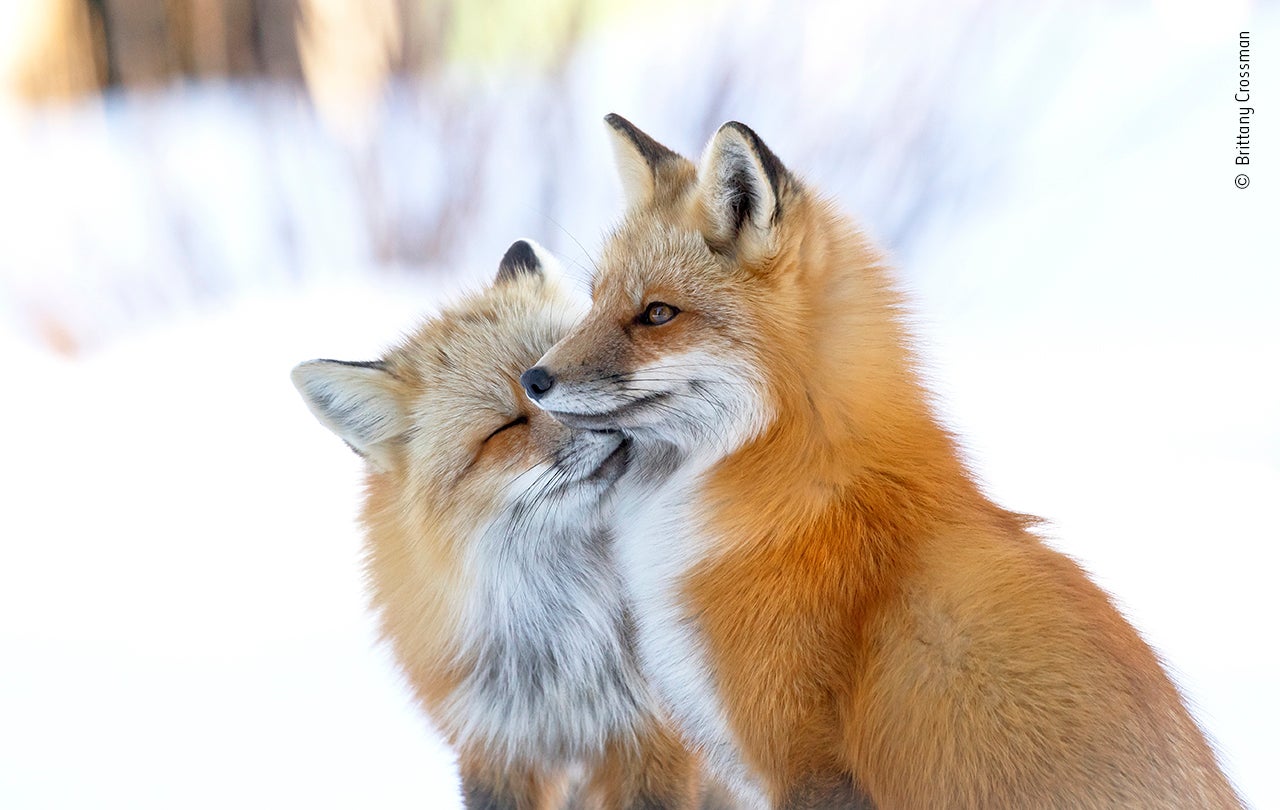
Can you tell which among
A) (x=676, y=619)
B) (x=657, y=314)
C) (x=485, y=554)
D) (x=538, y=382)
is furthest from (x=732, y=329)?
(x=485, y=554)

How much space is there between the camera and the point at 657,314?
1.38 m

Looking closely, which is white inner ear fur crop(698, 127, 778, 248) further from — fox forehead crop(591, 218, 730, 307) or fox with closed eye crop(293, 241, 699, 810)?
fox with closed eye crop(293, 241, 699, 810)

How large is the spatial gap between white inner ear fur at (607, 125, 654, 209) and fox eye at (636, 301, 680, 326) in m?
0.20

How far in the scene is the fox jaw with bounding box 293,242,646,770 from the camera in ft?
5.21

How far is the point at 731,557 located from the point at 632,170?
612mm

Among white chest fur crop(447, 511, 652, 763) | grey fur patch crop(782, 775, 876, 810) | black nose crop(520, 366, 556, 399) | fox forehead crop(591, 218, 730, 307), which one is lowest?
grey fur patch crop(782, 775, 876, 810)

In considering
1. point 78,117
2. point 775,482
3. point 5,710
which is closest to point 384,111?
point 78,117

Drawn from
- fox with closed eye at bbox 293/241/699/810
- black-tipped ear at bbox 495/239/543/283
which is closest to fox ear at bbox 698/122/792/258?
fox with closed eye at bbox 293/241/699/810

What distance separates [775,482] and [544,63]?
4.27 ft

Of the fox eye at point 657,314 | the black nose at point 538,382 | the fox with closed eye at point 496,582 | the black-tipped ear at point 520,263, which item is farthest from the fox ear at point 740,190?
the black-tipped ear at point 520,263

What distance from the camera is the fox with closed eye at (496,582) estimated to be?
5.22 feet

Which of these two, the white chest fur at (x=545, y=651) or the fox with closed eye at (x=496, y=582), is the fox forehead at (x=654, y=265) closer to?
the fox with closed eye at (x=496, y=582)

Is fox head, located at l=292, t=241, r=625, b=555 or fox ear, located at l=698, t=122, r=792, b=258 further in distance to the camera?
fox head, located at l=292, t=241, r=625, b=555

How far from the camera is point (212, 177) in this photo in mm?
2336
